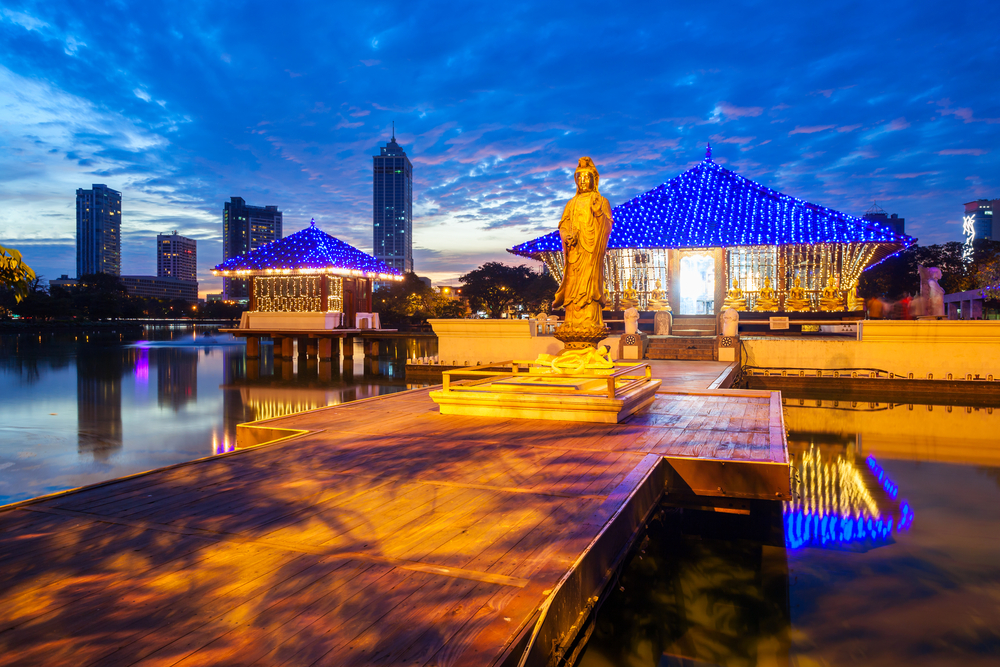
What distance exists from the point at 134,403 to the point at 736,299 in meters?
26.9

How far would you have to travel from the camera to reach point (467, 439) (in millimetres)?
7938

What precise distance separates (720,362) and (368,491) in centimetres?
1889

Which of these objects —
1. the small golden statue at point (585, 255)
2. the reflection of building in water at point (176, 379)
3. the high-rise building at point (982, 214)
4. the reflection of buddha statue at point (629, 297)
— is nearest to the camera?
the small golden statue at point (585, 255)

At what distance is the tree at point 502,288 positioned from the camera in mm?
71125

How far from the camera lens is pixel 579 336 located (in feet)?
37.2

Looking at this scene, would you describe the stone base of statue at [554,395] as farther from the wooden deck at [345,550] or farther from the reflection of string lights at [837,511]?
the reflection of string lights at [837,511]

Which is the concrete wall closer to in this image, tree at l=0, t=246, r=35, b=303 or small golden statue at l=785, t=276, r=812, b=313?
small golden statue at l=785, t=276, r=812, b=313

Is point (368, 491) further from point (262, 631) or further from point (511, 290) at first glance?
point (511, 290)

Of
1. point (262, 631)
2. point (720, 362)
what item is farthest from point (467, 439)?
point (720, 362)

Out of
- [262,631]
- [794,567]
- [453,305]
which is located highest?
[453,305]

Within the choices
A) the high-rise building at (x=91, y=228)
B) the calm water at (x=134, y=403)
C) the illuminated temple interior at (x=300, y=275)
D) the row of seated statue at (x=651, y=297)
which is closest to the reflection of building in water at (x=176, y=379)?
the calm water at (x=134, y=403)

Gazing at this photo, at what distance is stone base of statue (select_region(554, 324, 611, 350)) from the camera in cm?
1127

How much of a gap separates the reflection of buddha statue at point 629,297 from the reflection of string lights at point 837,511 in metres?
20.1

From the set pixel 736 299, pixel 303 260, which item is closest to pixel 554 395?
pixel 736 299
